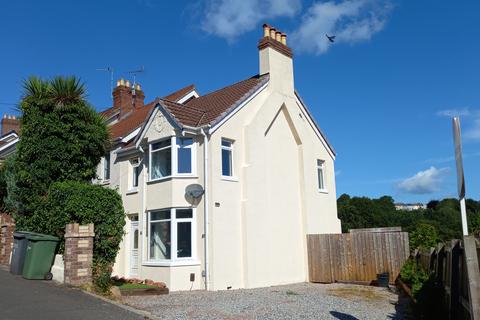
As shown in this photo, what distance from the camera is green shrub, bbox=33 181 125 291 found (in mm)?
14023

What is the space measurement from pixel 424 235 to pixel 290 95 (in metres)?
8.48

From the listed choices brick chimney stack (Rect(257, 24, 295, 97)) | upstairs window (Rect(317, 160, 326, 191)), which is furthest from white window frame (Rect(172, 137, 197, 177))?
upstairs window (Rect(317, 160, 326, 191))

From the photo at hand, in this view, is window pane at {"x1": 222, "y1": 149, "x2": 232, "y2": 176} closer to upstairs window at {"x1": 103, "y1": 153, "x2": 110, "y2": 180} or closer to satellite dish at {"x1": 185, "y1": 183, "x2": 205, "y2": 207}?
satellite dish at {"x1": 185, "y1": 183, "x2": 205, "y2": 207}

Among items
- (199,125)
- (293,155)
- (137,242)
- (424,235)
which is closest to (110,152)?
(137,242)

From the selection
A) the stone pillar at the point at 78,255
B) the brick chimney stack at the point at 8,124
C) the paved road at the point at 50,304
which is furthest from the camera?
the brick chimney stack at the point at 8,124

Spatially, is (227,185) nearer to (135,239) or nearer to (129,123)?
(135,239)

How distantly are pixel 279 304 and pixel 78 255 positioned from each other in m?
5.50

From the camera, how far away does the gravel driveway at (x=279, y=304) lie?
10.6m

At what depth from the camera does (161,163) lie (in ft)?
60.3

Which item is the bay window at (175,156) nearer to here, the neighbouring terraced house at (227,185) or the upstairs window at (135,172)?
the neighbouring terraced house at (227,185)

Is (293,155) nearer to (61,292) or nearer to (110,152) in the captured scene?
(110,152)

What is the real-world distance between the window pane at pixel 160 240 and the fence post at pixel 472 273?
40.0 feet

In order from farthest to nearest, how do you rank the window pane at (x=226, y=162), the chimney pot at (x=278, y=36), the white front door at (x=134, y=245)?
1. the chimney pot at (x=278, y=36)
2. the white front door at (x=134, y=245)
3. the window pane at (x=226, y=162)

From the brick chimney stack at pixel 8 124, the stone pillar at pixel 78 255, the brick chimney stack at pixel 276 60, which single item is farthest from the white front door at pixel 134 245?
the brick chimney stack at pixel 8 124
